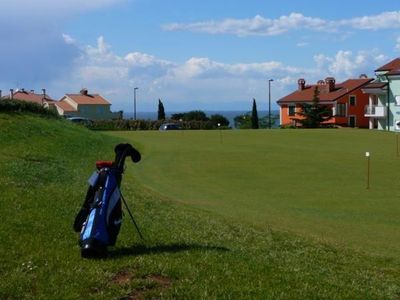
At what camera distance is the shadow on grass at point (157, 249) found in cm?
808

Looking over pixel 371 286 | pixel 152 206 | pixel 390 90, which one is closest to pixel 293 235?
pixel 152 206

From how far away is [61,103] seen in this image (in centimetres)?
12500

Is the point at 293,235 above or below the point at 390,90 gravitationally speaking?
below

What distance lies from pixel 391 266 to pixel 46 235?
17.3 feet

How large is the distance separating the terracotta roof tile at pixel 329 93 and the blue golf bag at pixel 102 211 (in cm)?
9114

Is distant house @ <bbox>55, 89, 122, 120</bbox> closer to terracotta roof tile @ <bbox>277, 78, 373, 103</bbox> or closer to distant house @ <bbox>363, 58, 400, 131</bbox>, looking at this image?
terracotta roof tile @ <bbox>277, 78, 373, 103</bbox>

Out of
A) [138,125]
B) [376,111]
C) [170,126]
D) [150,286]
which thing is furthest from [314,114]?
[150,286]

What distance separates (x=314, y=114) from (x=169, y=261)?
280 feet

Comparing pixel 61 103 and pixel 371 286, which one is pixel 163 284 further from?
pixel 61 103

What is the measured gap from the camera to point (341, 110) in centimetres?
9700

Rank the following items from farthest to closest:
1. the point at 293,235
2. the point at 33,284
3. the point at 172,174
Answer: the point at 172,174
the point at 293,235
the point at 33,284

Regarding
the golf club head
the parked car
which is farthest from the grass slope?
the parked car

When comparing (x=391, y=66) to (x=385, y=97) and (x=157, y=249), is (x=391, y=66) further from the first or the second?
(x=157, y=249)

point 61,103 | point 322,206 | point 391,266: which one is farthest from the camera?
point 61,103
